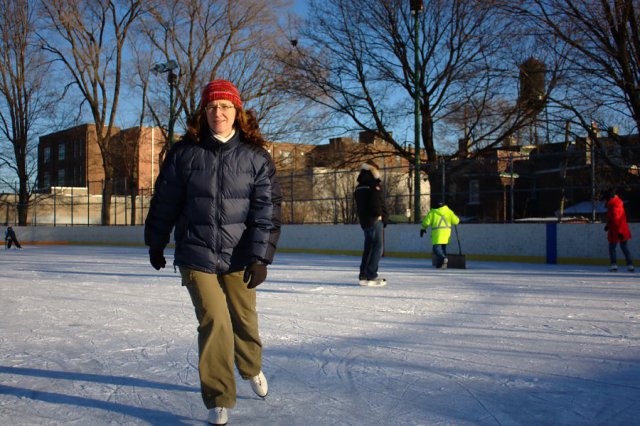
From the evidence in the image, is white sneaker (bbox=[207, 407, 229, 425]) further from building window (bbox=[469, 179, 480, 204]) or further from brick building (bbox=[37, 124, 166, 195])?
brick building (bbox=[37, 124, 166, 195])

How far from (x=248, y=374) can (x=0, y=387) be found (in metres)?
1.44

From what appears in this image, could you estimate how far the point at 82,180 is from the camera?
49.4 meters

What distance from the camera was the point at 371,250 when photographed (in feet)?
27.6

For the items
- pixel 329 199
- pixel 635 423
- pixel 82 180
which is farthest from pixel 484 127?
pixel 82 180

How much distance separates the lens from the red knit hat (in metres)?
2.86

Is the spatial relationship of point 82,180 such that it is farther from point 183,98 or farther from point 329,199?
point 329,199

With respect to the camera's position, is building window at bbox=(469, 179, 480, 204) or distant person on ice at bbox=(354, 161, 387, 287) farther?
building window at bbox=(469, 179, 480, 204)

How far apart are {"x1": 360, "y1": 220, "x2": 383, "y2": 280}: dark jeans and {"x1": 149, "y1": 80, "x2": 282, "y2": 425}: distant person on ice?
542 centimetres

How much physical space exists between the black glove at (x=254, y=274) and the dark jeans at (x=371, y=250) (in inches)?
217

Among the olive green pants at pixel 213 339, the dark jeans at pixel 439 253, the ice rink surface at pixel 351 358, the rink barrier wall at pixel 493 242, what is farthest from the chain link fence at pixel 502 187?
the olive green pants at pixel 213 339

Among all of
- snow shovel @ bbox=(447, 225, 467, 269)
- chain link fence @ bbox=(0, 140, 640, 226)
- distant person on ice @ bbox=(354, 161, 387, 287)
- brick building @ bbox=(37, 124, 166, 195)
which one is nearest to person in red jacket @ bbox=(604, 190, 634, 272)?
chain link fence @ bbox=(0, 140, 640, 226)

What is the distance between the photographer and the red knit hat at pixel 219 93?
2.86 m

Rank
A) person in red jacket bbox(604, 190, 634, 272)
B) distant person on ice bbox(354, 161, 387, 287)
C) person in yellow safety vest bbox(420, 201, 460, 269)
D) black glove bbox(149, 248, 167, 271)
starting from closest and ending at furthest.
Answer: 1. black glove bbox(149, 248, 167, 271)
2. distant person on ice bbox(354, 161, 387, 287)
3. person in red jacket bbox(604, 190, 634, 272)
4. person in yellow safety vest bbox(420, 201, 460, 269)

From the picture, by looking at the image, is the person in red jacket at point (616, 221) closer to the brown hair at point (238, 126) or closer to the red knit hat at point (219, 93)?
the brown hair at point (238, 126)
